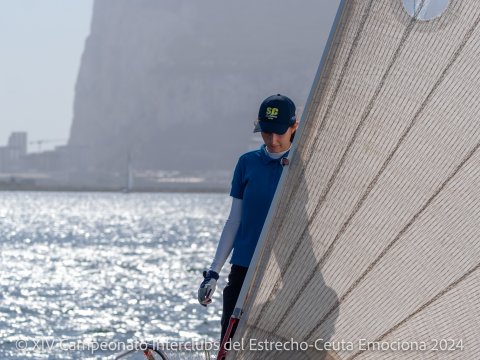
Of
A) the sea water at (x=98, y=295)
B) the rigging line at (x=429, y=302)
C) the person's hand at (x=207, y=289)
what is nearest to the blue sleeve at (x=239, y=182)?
the person's hand at (x=207, y=289)

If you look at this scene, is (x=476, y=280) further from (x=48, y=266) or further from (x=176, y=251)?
(x=176, y=251)

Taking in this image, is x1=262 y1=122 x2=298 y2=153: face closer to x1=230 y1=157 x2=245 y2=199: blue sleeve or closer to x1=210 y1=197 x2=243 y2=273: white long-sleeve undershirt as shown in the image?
x1=230 y1=157 x2=245 y2=199: blue sleeve

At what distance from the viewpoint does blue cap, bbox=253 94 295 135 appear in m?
6.38

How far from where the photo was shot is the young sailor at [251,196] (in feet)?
21.1

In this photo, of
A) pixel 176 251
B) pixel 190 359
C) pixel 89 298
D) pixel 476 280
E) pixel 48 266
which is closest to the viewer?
pixel 476 280

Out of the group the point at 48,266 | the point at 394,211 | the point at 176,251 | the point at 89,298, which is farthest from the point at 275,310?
the point at 176,251

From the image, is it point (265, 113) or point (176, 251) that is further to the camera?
point (176, 251)

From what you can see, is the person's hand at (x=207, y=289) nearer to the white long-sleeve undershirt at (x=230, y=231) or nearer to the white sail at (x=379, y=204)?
the white long-sleeve undershirt at (x=230, y=231)

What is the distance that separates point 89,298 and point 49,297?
3.46 feet

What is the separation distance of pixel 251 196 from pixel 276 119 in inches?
19.3

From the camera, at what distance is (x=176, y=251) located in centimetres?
6091

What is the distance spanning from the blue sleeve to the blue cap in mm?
334

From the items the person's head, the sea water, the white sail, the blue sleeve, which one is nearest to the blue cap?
the person's head

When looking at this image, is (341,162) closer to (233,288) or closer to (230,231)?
(230,231)
